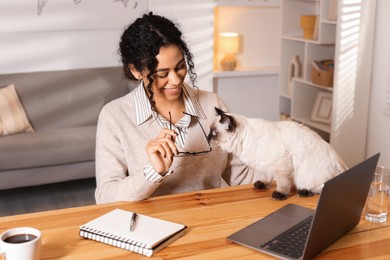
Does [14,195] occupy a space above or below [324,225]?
below

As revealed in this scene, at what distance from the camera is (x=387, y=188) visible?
154 centimetres

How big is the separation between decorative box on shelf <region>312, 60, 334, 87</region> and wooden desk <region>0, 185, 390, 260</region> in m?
2.69

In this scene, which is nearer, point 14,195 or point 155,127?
point 155,127

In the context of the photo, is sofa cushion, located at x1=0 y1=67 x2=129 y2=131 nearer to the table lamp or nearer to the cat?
the table lamp

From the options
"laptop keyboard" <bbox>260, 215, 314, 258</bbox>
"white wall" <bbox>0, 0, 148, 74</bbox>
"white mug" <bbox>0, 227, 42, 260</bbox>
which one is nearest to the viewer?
"white mug" <bbox>0, 227, 42, 260</bbox>

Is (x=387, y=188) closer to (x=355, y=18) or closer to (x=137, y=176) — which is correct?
(x=137, y=176)

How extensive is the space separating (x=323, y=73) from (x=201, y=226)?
10.0 ft

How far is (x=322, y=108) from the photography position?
453 cm

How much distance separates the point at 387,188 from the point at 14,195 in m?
3.00

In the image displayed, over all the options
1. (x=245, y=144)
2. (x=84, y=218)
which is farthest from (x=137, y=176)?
(x=245, y=144)

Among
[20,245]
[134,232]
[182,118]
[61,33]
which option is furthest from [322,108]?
[20,245]

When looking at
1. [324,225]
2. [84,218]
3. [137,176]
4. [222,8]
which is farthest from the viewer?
[222,8]

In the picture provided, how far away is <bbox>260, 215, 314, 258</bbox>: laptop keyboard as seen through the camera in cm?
129

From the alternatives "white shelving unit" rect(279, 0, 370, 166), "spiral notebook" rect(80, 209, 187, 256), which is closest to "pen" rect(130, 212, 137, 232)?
"spiral notebook" rect(80, 209, 187, 256)
